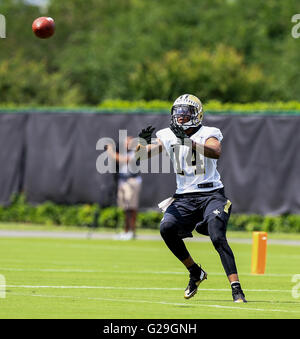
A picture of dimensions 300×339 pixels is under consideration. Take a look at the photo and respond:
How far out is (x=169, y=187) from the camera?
25906 millimetres

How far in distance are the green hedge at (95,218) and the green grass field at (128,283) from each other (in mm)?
2679

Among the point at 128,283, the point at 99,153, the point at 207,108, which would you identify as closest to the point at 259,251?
the point at 128,283

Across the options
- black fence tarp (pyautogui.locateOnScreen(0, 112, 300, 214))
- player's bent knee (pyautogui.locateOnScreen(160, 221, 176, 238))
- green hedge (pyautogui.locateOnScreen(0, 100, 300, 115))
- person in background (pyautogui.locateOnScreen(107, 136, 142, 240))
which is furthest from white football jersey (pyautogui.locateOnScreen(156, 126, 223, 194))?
green hedge (pyautogui.locateOnScreen(0, 100, 300, 115))

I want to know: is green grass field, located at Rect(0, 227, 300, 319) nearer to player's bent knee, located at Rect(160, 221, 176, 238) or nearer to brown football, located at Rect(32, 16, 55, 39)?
player's bent knee, located at Rect(160, 221, 176, 238)

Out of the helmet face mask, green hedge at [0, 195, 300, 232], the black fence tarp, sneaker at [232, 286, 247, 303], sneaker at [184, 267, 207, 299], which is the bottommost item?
sneaker at [232, 286, 247, 303]

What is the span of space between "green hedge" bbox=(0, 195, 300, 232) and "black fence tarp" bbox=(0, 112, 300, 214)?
201mm

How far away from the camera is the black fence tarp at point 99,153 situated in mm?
24984

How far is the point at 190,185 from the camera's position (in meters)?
11.9

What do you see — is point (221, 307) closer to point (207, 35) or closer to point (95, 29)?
point (207, 35)

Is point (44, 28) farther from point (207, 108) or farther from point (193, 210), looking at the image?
point (207, 108)

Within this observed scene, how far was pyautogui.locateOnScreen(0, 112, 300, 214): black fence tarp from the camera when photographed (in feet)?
82.0

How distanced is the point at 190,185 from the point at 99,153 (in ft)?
49.1

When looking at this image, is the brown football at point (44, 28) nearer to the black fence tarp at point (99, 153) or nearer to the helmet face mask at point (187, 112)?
the helmet face mask at point (187, 112)

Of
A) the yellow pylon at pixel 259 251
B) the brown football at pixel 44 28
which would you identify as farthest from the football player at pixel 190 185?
the brown football at pixel 44 28
